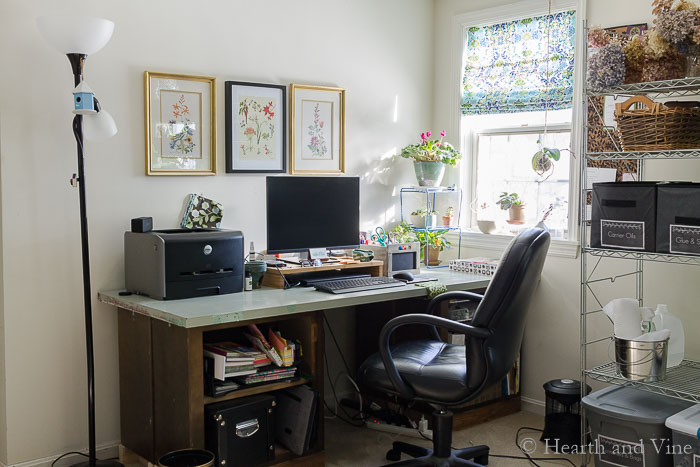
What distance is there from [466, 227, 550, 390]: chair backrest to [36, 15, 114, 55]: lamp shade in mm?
1699

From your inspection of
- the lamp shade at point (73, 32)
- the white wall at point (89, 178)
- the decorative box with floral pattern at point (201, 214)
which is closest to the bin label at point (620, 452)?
A: the white wall at point (89, 178)

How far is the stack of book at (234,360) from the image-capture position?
268cm

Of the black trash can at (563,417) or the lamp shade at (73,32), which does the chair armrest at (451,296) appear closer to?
the black trash can at (563,417)

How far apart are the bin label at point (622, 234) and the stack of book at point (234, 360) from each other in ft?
4.77

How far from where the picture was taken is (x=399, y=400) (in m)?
3.54

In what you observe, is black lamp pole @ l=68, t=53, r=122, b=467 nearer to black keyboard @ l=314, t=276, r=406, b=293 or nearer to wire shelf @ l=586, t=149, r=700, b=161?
black keyboard @ l=314, t=276, r=406, b=293

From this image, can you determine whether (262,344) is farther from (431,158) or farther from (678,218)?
(678,218)

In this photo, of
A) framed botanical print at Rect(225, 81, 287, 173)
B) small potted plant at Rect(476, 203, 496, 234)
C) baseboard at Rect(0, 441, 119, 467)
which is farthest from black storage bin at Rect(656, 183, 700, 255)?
baseboard at Rect(0, 441, 119, 467)

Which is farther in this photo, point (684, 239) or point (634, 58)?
point (634, 58)

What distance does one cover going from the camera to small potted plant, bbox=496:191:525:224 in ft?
12.6

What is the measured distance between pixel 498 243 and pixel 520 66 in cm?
96

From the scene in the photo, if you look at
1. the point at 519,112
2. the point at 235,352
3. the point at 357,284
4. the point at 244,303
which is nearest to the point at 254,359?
the point at 235,352

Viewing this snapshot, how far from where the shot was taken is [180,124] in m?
3.20

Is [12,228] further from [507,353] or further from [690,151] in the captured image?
[690,151]
